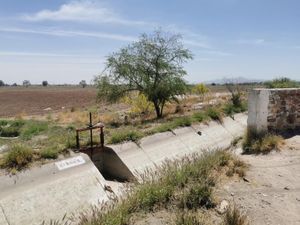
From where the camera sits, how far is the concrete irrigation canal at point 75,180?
8.24m

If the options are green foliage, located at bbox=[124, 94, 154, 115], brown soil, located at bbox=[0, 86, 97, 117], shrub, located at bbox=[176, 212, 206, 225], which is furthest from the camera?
brown soil, located at bbox=[0, 86, 97, 117]

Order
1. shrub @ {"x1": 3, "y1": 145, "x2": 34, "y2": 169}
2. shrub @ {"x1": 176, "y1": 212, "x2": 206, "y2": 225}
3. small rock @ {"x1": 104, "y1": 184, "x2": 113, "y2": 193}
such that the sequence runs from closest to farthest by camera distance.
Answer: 1. shrub @ {"x1": 176, "y1": 212, "x2": 206, "y2": 225}
2. shrub @ {"x1": 3, "y1": 145, "x2": 34, "y2": 169}
3. small rock @ {"x1": 104, "y1": 184, "x2": 113, "y2": 193}

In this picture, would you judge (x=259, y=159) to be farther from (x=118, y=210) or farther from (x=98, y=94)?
(x=98, y=94)

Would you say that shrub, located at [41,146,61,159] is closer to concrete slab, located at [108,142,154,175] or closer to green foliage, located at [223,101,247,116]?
concrete slab, located at [108,142,154,175]

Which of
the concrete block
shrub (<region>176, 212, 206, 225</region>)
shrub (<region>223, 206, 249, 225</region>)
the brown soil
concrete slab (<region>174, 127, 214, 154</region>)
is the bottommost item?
the brown soil

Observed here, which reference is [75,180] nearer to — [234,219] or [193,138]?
[234,219]

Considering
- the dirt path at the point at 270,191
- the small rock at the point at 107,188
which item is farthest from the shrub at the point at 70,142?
the dirt path at the point at 270,191

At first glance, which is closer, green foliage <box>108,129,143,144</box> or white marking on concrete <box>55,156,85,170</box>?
white marking on concrete <box>55,156,85,170</box>

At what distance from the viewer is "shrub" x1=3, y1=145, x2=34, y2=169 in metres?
9.54

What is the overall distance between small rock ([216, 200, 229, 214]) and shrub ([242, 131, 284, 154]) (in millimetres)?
4941

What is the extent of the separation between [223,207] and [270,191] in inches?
61.8

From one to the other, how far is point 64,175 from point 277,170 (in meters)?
5.46

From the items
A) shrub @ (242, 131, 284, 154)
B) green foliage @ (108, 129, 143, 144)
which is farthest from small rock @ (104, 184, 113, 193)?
shrub @ (242, 131, 284, 154)

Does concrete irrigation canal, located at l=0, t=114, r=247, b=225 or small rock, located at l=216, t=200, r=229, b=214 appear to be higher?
small rock, located at l=216, t=200, r=229, b=214
